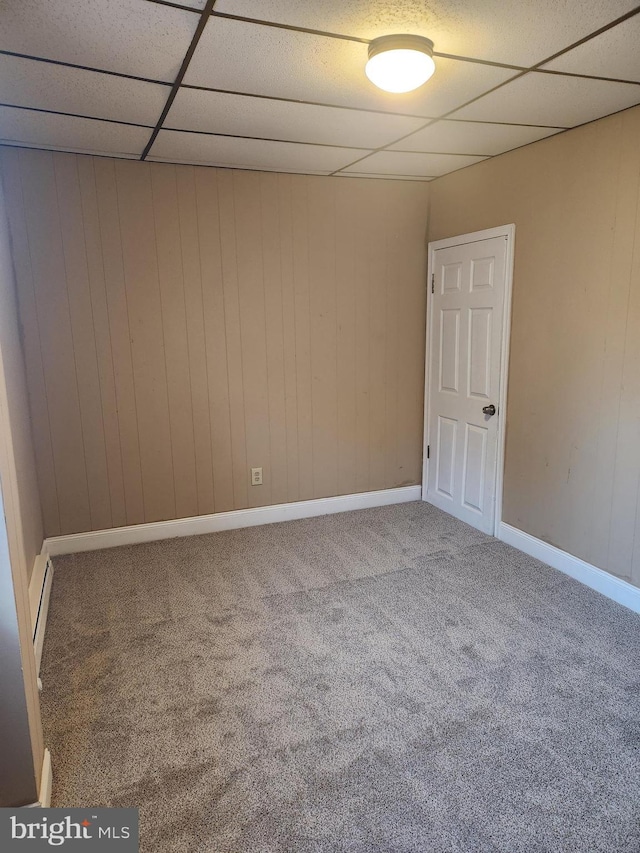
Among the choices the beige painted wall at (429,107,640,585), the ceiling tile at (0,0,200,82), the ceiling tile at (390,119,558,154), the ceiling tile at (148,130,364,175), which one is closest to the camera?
the ceiling tile at (0,0,200,82)

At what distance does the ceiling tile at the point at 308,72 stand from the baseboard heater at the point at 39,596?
237 centimetres

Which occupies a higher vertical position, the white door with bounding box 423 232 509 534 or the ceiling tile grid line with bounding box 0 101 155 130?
the ceiling tile grid line with bounding box 0 101 155 130

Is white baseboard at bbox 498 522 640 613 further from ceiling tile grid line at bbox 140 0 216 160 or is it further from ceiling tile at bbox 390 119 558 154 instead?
ceiling tile grid line at bbox 140 0 216 160

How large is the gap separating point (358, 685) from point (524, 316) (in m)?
2.34

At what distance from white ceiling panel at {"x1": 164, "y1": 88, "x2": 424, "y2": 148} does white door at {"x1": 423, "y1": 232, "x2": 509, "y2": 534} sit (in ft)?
3.59

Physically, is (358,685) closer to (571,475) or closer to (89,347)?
(571,475)

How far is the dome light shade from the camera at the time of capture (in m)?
1.85

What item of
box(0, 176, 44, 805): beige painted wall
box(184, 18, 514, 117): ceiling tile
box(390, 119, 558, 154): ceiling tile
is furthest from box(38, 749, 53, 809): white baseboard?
box(390, 119, 558, 154): ceiling tile

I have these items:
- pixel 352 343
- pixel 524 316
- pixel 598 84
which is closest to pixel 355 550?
pixel 352 343

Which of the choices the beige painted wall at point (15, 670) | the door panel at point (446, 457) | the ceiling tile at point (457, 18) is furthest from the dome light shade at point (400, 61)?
the door panel at point (446, 457)

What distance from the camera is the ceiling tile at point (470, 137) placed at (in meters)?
2.82

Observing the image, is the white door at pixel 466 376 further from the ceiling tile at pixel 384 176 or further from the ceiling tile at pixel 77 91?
the ceiling tile at pixel 77 91

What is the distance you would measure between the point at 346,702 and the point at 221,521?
198cm

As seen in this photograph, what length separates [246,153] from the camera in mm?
3189
